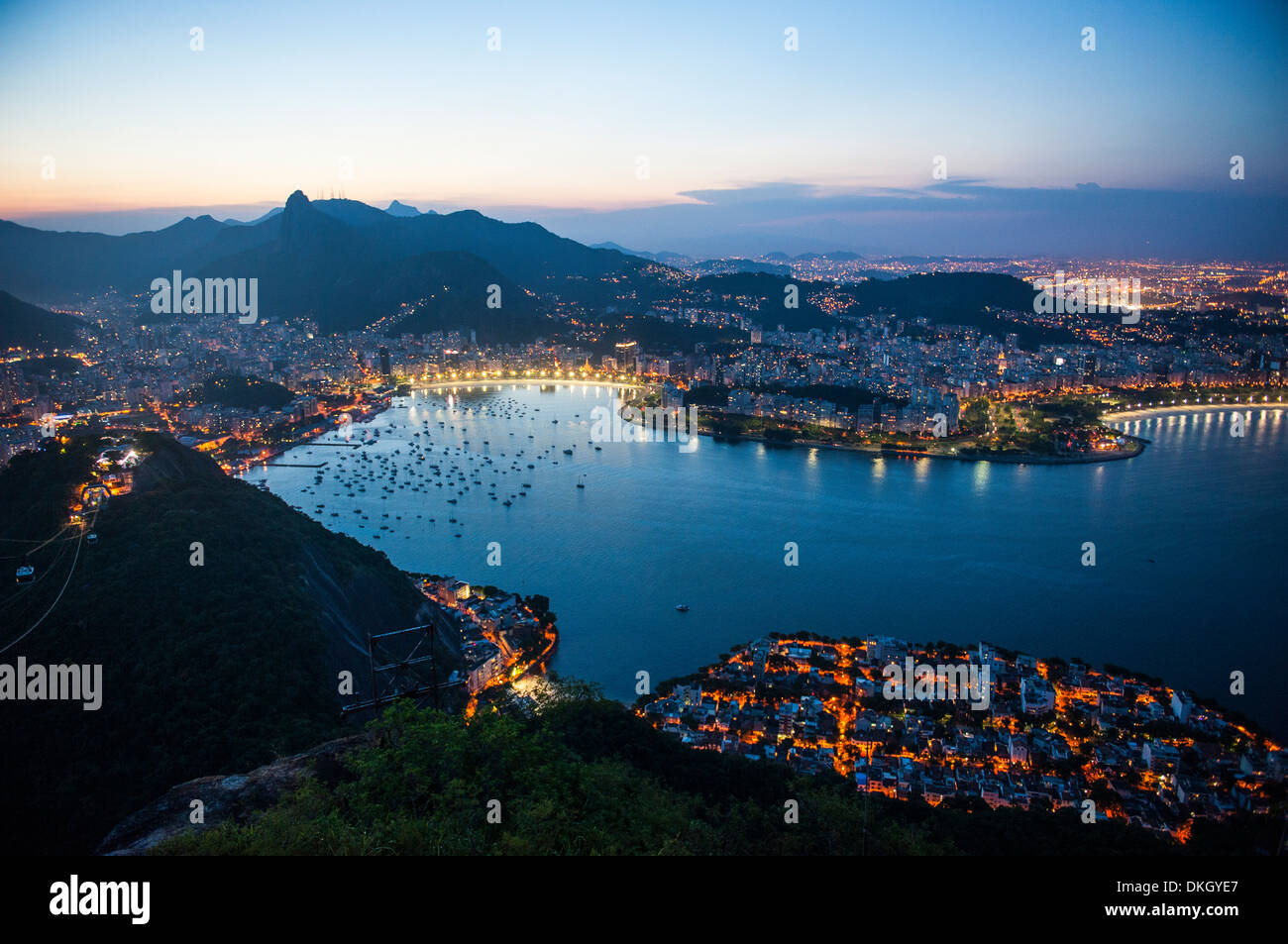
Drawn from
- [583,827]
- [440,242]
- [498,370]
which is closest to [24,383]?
[498,370]

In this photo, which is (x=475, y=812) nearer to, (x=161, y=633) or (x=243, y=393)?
(x=161, y=633)

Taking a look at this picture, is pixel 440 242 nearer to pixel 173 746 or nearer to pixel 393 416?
pixel 393 416

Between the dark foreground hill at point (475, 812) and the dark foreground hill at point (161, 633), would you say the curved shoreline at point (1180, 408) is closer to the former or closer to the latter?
the dark foreground hill at point (475, 812)

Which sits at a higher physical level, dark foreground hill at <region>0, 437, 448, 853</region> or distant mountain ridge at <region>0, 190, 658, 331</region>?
distant mountain ridge at <region>0, 190, 658, 331</region>

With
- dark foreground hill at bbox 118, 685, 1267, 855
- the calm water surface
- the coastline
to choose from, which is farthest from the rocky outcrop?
the coastline

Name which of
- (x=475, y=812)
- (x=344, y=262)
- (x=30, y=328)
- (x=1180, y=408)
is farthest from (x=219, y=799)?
(x=344, y=262)

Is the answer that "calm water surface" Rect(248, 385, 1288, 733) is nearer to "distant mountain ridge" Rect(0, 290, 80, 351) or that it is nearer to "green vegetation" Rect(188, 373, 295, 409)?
"green vegetation" Rect(188, 373, 295, 409)
